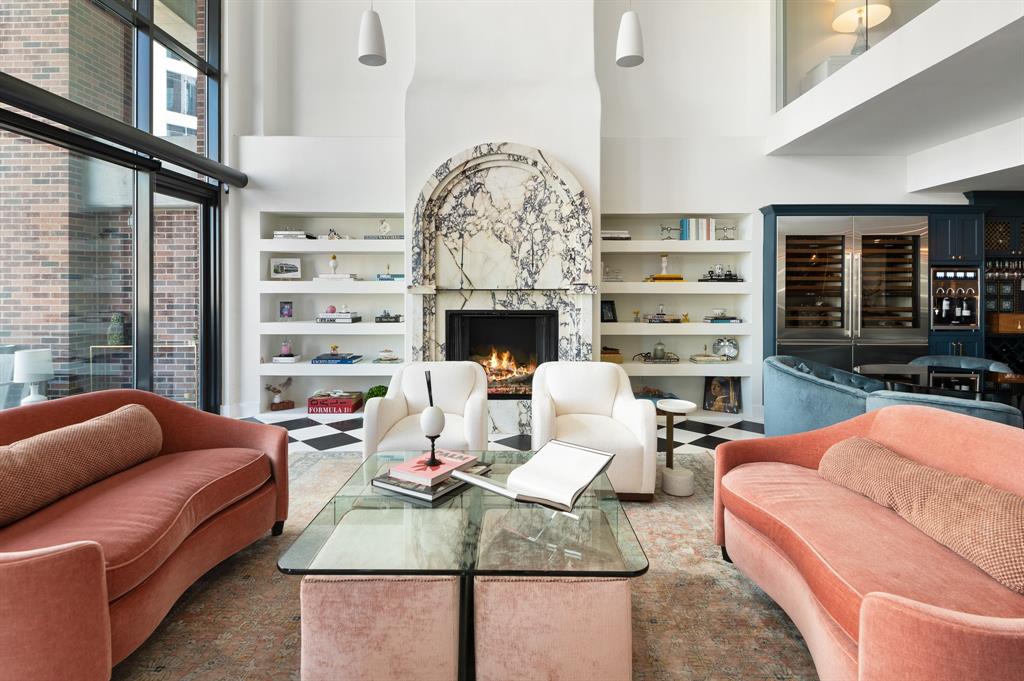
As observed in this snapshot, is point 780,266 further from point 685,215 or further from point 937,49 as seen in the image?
point 937,49

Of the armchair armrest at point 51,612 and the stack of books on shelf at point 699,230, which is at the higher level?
the stack of books on shelf at point 699,230

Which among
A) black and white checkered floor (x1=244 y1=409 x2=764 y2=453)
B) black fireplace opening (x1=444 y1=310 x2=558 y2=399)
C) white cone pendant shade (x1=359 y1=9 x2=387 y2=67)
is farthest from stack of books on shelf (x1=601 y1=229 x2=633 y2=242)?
white cone pendant shade (x1=359 y1=9 x2=387 y2=67)

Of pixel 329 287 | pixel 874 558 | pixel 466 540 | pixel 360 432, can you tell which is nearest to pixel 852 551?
pixel 874 558

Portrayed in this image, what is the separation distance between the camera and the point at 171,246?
14.6 feet

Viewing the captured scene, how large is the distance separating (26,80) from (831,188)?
639 cm

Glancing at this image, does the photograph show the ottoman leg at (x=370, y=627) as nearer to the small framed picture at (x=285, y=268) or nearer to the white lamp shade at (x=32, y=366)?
the white lamp shade at (x=32, y=366)

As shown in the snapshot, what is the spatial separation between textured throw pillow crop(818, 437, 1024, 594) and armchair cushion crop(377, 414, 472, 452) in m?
1.80

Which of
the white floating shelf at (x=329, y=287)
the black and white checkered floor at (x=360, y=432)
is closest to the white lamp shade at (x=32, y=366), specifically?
the black and white checkered floor at (x=360, y=432)

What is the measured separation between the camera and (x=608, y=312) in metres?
5.35

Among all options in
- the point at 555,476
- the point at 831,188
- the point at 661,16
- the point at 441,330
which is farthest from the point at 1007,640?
the point at 661,16

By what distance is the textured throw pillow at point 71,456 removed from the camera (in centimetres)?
165

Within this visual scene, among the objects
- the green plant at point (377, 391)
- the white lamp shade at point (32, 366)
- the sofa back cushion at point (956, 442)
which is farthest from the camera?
the green plant at point (377, 391)

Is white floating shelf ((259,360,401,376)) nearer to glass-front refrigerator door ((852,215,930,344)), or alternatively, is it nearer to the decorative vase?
the decorative vase

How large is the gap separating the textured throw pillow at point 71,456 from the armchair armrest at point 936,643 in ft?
8.07
